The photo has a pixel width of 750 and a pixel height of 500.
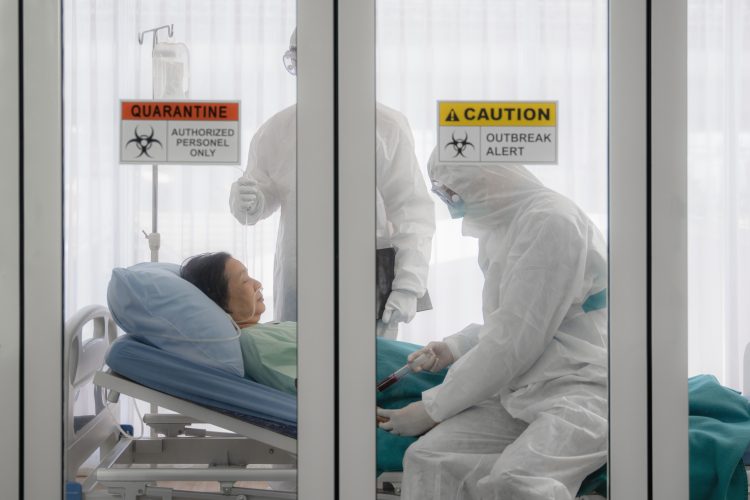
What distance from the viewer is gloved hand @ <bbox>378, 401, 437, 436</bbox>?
1906 mm

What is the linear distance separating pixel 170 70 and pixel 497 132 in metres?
0.84

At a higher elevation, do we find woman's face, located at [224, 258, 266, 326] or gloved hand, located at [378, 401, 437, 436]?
woman's face, located at [224, 258, 266, 326]

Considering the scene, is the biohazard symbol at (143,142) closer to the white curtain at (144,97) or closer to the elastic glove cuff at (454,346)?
the white curtain at (144,97)

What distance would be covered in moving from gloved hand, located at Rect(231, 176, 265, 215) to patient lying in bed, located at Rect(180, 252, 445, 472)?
0.41 ft

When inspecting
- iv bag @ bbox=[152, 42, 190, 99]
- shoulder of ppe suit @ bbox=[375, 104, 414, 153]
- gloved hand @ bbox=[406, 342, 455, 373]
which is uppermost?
iv bag @ bbox=[152, 42, 190, 99]

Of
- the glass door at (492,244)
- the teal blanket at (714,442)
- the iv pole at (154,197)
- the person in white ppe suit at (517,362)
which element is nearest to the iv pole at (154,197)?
the iv pole at (154,197)

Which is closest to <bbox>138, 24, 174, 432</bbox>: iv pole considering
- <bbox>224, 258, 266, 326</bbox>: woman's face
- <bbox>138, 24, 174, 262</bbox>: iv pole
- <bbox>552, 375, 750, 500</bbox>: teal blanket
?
<bbox>138, 24, 174, 262</bbox>: iv pole

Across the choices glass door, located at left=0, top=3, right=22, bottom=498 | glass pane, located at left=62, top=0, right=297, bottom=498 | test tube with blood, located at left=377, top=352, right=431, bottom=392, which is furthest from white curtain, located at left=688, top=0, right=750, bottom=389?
glass door, located at left=0, top=3, right=22, bottom=498

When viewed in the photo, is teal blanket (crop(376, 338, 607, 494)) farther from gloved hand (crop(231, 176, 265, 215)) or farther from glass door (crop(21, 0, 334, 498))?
gloved hand (crop(231, 176, 265, 215))

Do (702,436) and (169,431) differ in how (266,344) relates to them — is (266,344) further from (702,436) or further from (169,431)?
(702,436)

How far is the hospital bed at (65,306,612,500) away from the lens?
189cm

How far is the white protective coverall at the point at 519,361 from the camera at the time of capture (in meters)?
1.87

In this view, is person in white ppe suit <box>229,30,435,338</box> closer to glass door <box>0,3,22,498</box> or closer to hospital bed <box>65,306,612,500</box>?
hospital bed <box>65,306,612,500</box>

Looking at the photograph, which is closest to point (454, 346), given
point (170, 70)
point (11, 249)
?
point (170, 70)
